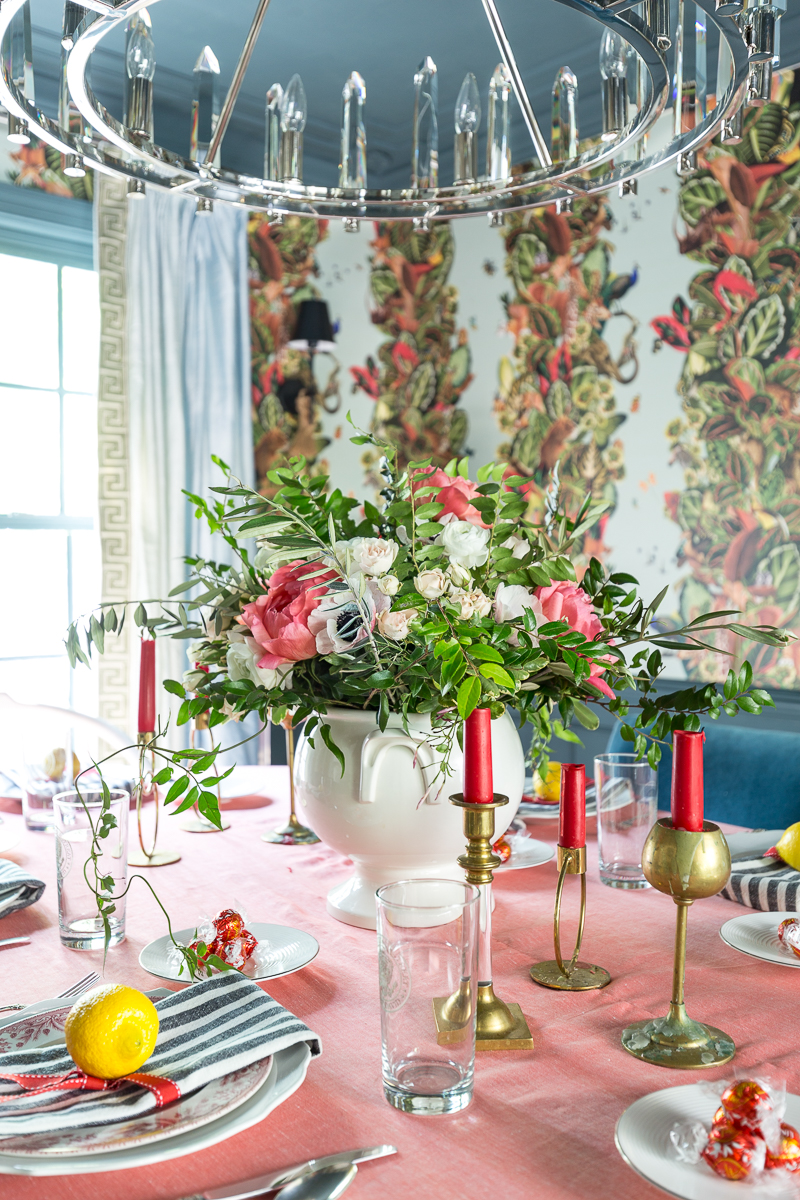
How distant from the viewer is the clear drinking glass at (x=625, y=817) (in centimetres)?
126

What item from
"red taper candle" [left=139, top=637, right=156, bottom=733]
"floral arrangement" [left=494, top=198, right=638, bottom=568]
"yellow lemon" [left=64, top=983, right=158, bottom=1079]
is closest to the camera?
"yellow lemon" [left=64, top=983, right=158, bottom=1079]

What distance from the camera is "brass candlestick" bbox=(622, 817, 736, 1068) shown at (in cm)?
78

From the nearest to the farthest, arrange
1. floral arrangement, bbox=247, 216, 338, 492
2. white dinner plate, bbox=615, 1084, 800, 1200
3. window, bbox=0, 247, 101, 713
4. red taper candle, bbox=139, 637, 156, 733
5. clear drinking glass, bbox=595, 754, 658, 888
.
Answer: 1. white dinner plate, bbox=615, 1084, 800, 1200
2. clear drinking glass, bbox=595, 754, 658, 888
3. red taper candle, bbox=139, 637, 156, 733
4. window, bbox=0, 247, 101, 713
5. floral arrangement, bbox=247, 216, 338, 492

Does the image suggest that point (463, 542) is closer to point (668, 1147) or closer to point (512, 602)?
point (512, 602)

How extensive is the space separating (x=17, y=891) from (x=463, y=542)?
0.65 metres

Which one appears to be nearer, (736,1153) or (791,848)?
(736,1153)

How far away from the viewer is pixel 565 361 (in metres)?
3.24

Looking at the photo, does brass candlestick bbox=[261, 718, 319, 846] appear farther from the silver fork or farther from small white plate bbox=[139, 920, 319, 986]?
the silver fork

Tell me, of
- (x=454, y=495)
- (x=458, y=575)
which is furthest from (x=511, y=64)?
(x=458, y=575)

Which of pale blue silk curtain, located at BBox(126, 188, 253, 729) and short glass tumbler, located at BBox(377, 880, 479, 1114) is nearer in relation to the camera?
short glass tumbler, located at BBox(377, 880, 479, 1114)

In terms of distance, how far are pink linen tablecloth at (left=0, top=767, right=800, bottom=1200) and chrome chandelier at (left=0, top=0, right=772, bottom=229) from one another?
917 millimetres

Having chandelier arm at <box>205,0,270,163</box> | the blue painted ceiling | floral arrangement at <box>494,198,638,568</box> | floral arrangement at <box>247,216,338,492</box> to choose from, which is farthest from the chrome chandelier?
floral arrangement at <box>247,216,338,492</box>

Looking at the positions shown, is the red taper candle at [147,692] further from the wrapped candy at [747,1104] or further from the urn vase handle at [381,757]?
the wrapped candy at [747,1104]

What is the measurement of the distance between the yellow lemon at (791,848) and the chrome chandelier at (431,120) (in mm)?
847
